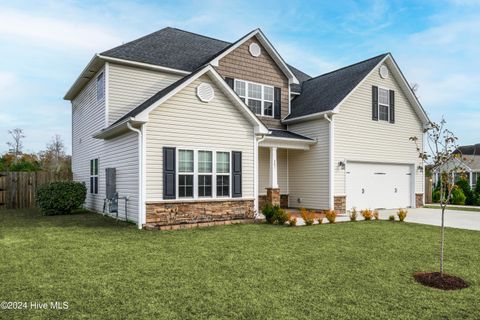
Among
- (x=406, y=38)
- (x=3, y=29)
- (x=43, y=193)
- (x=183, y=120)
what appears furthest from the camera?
(x=406, y=38)

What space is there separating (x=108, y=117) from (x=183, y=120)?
3652 millimetres

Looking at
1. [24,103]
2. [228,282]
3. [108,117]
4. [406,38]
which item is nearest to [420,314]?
[228,282]

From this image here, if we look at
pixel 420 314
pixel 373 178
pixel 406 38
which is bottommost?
pixel 420 314

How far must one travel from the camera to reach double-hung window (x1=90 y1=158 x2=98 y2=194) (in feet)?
47.3

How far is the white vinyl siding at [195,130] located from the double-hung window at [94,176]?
5.50 meters

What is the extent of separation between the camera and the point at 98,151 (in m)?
13.9

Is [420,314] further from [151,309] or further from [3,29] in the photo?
[3,29]

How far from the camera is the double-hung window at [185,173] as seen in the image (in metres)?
10.5

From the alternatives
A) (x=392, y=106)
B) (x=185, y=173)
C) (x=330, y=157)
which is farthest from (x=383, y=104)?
(x=185, y=173)

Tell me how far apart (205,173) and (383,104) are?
10.0 m

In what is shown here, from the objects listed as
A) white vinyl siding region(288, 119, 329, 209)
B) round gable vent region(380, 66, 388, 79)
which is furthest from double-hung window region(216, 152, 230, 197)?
round gable vent region(380, 66, 388, 79)

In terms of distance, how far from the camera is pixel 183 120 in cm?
1059

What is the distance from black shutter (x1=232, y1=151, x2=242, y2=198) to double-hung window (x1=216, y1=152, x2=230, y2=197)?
180 millimetres

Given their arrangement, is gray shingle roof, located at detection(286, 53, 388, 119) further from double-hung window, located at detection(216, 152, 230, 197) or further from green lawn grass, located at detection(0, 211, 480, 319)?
green lawn grass, located at detection(0, 211, 480, 319)
